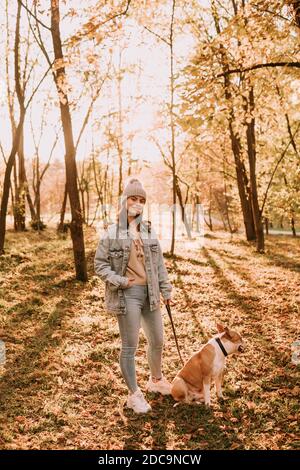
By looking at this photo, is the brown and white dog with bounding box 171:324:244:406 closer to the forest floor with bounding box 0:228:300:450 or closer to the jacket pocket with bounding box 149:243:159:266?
the forest floor with bounding box 0:228:300:450

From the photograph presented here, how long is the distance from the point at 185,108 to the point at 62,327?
4.64 meters

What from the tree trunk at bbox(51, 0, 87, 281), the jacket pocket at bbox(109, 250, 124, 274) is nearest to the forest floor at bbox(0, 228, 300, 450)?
the tree trunk at bbox(51, 0, 87, 281)

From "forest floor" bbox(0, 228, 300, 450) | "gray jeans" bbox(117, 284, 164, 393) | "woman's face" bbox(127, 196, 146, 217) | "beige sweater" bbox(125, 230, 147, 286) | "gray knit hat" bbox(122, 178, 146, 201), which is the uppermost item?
"gray knit hat" bbox(122, 178, 146, 201)

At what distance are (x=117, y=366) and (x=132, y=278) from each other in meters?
2.34

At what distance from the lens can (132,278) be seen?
16.5ft

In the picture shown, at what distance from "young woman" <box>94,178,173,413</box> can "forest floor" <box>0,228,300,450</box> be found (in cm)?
55

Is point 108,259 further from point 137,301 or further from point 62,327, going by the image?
point 62,327

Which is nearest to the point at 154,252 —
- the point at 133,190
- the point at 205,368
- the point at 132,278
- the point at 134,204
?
the point at 132,278

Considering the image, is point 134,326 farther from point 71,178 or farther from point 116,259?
point 71,178

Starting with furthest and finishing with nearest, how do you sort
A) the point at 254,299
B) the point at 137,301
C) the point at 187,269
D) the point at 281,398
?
the point at 187,269 < the point at 254,299 < the point at 281,398 < the point at 137,301

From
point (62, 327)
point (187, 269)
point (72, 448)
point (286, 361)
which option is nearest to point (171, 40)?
point (187, 269)

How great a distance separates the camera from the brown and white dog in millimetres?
5316

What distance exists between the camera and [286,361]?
6820mm
